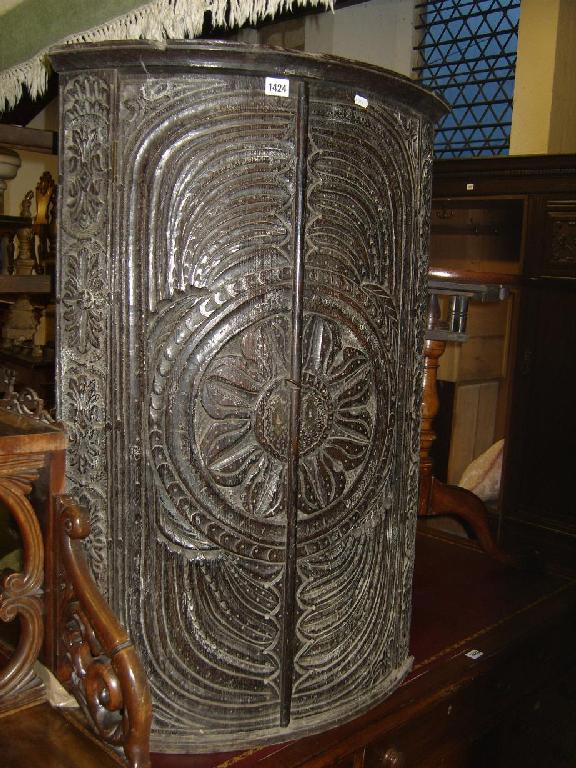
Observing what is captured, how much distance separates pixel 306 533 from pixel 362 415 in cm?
20

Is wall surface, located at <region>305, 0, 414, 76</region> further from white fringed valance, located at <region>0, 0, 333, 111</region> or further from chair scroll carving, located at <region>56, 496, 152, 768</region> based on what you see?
chair scroll carving, located at <region>56, 496, 152, 768</region>

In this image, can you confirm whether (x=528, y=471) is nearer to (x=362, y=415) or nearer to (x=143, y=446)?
(x=362, y=415)

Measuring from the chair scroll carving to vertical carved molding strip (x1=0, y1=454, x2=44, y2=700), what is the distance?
1.8 inches

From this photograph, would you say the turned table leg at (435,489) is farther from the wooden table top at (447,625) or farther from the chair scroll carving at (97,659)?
the chair scroll carving at (97,659)

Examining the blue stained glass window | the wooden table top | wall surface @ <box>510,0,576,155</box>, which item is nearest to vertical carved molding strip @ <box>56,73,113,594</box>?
the wooden table top

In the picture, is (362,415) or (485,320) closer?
(362,415)

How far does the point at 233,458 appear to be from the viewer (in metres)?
1.15

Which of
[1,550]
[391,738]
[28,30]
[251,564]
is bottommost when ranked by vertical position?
[391,738]

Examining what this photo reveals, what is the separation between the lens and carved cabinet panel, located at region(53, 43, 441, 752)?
3.54 ft

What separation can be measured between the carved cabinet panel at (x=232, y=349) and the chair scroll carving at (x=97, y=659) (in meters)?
0.05

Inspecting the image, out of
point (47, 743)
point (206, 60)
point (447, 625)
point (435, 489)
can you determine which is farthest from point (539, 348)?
point (47, 743)

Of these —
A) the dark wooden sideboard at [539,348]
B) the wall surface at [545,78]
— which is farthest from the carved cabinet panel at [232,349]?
the wall surface at [545,78]

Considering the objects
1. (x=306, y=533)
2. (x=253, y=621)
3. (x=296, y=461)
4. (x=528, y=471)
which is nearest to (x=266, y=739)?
(x=253, y=621)

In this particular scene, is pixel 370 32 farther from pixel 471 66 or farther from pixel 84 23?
pixel 84 23
